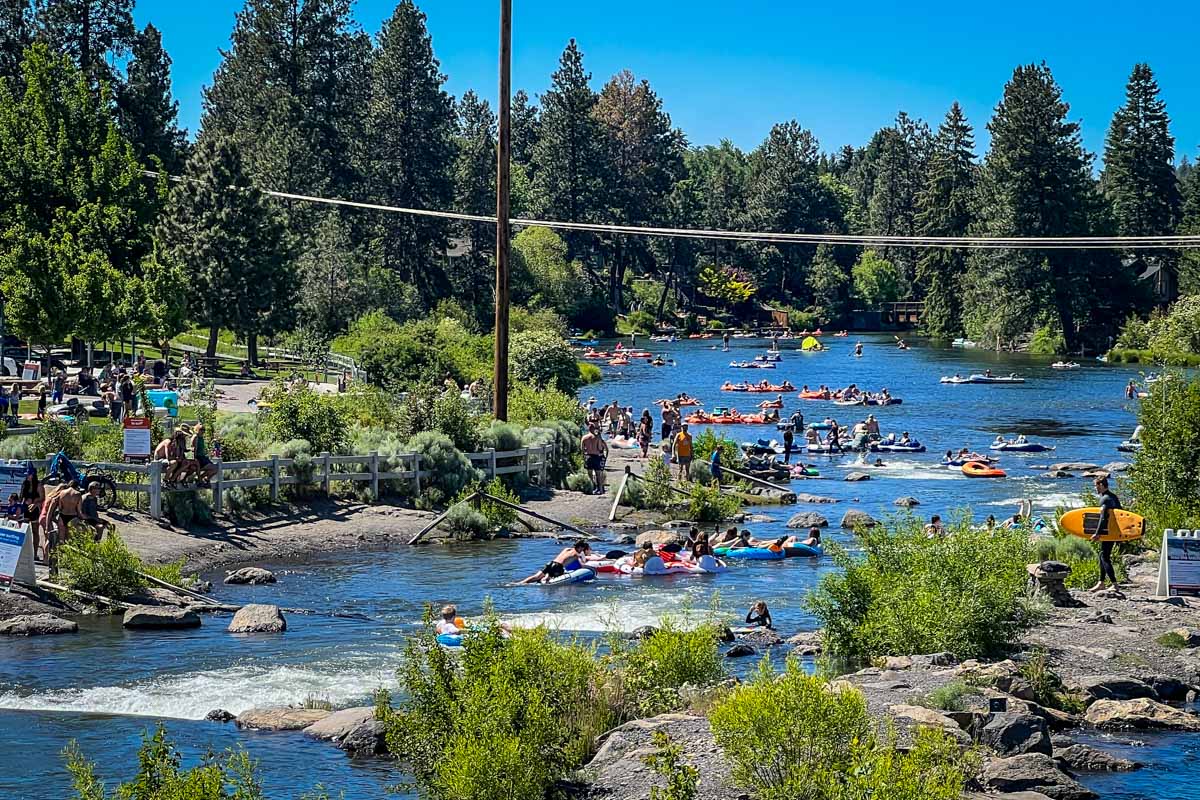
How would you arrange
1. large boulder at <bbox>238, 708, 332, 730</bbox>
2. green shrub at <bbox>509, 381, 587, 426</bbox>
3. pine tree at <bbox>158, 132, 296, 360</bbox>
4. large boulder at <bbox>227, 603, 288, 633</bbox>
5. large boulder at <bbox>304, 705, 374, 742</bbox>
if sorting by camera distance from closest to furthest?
large boulder at <bbox>304, 705, 374, 742</bbox> → large boulder at <bbox>238, 708, 332, 730</bbox> → large boulder at <bbox>227, 603, 288, 633</bbox> → green shrub at <bbox>509, 381, 587, 426</bbox> → pine tree at <bbox>158, 132, 296, 360</bbox>

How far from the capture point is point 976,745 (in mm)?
15391

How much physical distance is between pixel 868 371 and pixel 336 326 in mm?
40456

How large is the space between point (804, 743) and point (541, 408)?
30.1m

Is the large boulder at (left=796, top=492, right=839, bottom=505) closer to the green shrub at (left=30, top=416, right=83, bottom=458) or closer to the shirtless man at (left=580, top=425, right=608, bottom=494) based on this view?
the shirtless man at (left=580, top=425, right=608, bottom=494)

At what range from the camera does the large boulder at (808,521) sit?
119 ft

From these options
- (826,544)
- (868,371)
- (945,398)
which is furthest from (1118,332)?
(826,544)

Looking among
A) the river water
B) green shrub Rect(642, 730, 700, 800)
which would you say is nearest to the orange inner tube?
the river water

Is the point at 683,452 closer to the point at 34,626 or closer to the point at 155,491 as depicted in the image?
the point at 155,491

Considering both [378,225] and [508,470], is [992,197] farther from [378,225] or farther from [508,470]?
[508,470]

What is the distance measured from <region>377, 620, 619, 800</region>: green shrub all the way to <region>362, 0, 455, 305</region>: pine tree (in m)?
89.6

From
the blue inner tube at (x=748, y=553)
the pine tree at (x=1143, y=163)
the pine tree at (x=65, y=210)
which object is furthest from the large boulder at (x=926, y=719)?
the pine tree at (x=1143, y=163)

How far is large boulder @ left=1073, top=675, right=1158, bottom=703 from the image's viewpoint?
64.0 ft

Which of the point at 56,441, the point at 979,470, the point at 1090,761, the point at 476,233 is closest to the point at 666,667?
the point at 1090,761

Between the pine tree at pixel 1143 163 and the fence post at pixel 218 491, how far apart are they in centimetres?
10302
